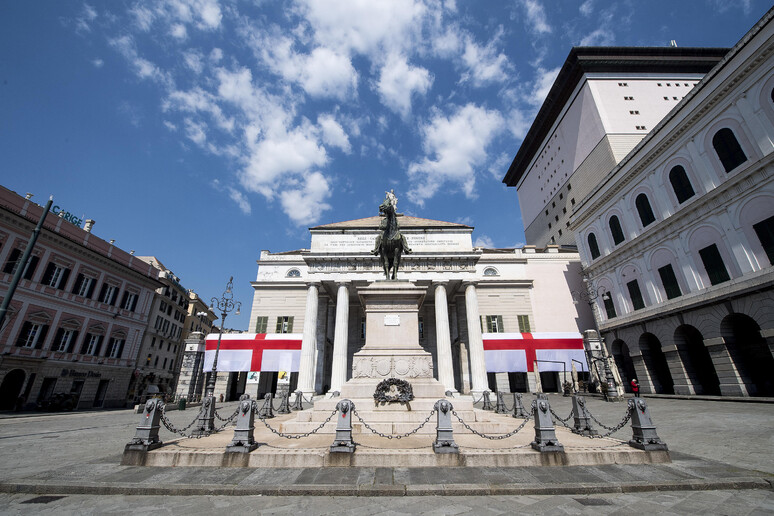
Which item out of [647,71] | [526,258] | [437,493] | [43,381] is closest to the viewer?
[437,493]

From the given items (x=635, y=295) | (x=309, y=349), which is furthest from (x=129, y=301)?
(x=635, y=295)

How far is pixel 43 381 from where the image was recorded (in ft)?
79.8

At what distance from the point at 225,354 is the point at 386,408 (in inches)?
985

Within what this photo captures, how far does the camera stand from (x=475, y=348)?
89.1ft

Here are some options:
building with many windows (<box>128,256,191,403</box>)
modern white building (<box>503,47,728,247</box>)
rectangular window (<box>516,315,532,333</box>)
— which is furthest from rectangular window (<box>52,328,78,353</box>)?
modern white building (<box>503,47,728,247</box>)

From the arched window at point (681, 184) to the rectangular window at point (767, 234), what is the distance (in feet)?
15.0

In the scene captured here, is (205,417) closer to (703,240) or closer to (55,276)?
(55,276)

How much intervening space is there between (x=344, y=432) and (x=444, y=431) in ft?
6.41

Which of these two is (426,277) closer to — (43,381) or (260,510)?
(260,510)

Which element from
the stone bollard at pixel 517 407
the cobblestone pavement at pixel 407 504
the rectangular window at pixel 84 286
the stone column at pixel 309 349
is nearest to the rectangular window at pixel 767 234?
the stone bollard at pixel 517 407

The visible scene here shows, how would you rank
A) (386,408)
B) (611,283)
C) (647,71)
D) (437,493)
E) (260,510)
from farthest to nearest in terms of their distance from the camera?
(647,71) < (611,283) < (386,408) < (437,493) < (260,510)

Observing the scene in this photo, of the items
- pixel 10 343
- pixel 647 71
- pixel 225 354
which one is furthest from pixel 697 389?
pixel 10 343

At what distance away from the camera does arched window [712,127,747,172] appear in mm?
18484

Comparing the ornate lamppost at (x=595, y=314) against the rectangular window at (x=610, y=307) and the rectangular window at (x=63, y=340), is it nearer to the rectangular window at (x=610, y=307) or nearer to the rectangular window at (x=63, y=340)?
the rectangular window at (x=610, y=307)
